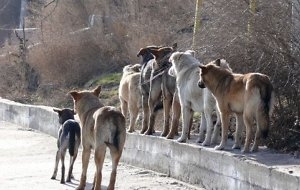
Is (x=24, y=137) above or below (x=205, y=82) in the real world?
below

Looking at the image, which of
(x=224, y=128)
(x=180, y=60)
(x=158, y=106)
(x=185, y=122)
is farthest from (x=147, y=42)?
(x=224, y=128)

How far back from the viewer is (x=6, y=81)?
2981 cm

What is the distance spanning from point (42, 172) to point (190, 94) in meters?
3.44

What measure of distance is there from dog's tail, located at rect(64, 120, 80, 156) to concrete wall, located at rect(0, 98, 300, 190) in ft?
4.50

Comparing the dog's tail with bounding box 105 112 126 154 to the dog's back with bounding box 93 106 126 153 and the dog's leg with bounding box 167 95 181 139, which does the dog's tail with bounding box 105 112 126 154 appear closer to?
the dog's back with bounding box 93 106 126 153

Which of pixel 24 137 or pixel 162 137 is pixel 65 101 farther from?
pixel 162 137

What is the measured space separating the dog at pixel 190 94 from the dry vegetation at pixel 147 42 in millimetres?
762

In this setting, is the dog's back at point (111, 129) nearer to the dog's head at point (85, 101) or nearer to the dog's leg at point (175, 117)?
the dog's head at point (85, 101)

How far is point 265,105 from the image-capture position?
11.6m

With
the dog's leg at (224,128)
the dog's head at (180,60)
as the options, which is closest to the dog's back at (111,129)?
the dog's leg at (224,128)

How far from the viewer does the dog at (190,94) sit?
43.5 ft

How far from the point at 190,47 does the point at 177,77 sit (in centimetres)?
239

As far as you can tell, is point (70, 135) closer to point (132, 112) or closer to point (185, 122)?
point (185, 122)

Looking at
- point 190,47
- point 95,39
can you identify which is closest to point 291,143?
point 190,47
